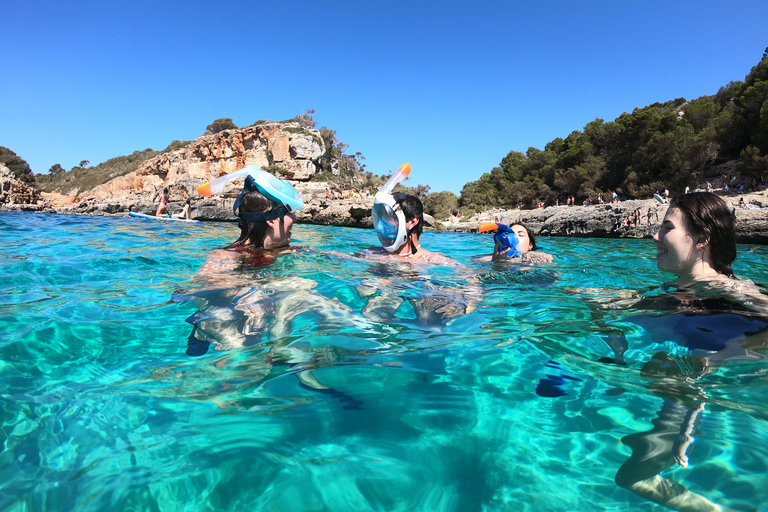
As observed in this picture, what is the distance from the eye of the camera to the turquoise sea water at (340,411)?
1.10 m

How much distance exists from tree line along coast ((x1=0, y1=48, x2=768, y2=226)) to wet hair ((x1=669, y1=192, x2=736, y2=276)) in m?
19.0

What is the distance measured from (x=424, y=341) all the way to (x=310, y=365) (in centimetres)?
68

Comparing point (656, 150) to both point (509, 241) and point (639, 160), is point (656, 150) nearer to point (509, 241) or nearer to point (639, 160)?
point (639, 160)

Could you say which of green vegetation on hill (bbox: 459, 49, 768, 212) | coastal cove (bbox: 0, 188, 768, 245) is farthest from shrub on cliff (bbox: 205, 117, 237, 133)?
green vegetation on hill (bbox: 459, 49, 768, 212)

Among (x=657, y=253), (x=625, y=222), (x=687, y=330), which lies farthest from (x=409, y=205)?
(x=625, y=222)

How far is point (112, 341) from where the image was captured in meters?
2.15

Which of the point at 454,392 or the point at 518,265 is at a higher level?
the point at 518,265

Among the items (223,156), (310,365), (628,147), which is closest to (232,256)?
(310,365)

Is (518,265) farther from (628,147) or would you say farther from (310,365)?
(628,147)

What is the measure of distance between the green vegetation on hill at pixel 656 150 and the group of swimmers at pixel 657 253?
29.3 m

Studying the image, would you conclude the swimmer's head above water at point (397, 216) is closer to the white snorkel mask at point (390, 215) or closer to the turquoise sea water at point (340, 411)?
the white snorkel mask at point (390, 215)

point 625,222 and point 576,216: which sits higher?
point 576,216

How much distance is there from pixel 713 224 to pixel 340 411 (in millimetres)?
2202

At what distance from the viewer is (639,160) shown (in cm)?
3050
